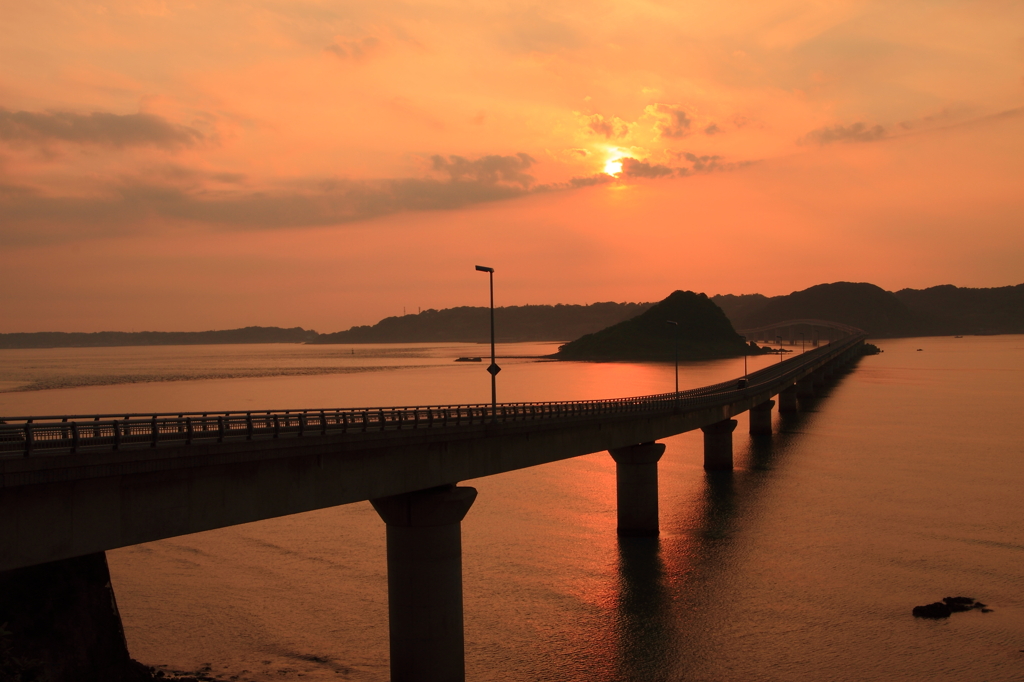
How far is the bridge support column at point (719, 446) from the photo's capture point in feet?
247

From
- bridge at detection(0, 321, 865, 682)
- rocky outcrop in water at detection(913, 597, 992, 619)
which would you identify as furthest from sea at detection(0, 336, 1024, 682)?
bridge at detection(0, 321, 865, 682)

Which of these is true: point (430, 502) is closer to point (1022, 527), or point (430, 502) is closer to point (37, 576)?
point (37, 576)

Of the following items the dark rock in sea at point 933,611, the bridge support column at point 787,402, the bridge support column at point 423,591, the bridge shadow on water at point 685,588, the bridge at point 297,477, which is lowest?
the bridge shadow on water at point 685,588

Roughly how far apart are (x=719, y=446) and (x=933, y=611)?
130ft

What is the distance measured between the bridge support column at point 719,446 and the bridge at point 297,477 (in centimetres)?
3130

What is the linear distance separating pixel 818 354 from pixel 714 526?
13279 cm

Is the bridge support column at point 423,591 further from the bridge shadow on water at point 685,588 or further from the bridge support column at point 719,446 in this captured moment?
the bridge support column at point 719,446

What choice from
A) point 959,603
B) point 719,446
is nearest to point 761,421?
point 719,446

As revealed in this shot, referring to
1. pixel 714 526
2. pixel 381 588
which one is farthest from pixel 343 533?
pixel 714 526

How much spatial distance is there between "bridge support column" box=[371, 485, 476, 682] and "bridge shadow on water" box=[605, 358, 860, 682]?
23.9ft

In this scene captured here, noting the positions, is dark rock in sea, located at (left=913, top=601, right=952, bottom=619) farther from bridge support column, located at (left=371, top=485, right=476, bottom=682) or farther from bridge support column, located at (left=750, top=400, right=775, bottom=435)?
bridge support column, located at (left=750, top=400, right=775, bottom=435)

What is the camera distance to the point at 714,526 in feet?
179

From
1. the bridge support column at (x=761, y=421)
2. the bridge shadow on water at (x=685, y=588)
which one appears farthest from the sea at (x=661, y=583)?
the bridge support column at (x=761, y=421)

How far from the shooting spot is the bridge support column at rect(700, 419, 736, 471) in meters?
75.4
